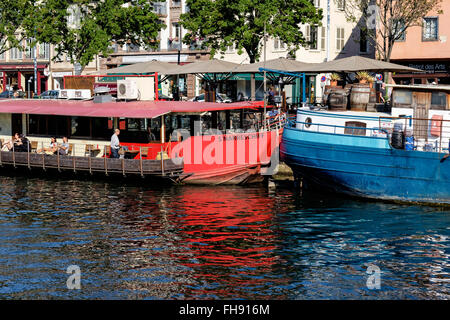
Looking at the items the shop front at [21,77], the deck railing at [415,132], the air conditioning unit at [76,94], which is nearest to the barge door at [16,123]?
the air conditioning unit at [76,94]

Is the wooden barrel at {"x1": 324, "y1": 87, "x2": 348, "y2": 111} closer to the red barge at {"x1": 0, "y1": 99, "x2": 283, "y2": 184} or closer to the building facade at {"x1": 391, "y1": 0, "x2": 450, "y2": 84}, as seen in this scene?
the red barge at {"x1": 0, "y1": 99, "x2": 283, "y2": 184}

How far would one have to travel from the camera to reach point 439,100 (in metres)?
27.3

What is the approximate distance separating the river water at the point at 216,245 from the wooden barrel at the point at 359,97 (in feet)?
13.2

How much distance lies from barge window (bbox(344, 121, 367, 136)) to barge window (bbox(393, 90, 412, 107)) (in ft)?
5.12

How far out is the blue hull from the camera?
26.5m

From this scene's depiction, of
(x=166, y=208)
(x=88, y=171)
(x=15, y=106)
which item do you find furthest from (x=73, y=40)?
(x=166, y=208)

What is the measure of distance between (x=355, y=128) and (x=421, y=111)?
104 inches

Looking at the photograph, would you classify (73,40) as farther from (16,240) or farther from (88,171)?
(16,240)

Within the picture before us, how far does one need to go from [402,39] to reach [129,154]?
958 inches

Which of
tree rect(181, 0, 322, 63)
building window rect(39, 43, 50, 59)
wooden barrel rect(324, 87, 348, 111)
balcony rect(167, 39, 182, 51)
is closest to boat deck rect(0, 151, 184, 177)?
wooden barrel rect(324, 87, 348, 111)

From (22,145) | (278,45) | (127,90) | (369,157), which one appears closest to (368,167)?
(369,157)

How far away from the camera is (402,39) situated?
159 ft

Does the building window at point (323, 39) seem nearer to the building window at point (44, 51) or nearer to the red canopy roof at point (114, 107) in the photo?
the red canopy roof at point (114, 107)

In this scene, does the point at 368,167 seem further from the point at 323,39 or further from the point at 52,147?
the point at 323,39
